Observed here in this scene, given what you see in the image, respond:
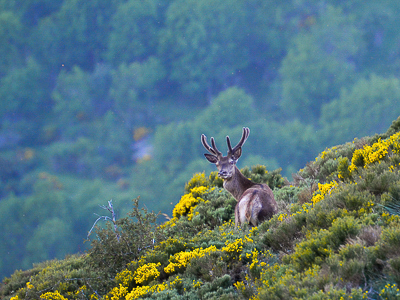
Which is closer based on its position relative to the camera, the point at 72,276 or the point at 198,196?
the point at 72,276

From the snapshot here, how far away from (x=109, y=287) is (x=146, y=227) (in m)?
1.37

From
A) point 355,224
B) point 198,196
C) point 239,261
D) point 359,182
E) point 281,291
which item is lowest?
point 281,291

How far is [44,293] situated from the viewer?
760cm

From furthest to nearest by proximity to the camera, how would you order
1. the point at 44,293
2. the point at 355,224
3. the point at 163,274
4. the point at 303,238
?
1. the point at 44,293
2. the point at 163,274
3. the point at 303,238
4. the point at 355,224

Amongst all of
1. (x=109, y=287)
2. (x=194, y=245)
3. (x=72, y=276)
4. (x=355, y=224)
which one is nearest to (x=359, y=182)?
(x=355, y=224)

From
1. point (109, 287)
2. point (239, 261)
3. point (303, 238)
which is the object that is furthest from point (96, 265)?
point (303, 238)

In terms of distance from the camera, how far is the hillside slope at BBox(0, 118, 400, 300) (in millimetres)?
3864

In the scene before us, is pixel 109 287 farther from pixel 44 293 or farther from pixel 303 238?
pixel 303 238

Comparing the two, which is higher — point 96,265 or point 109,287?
point 96,265

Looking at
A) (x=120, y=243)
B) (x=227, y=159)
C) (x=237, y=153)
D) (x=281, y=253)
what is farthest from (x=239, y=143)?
(x=281, y=253)

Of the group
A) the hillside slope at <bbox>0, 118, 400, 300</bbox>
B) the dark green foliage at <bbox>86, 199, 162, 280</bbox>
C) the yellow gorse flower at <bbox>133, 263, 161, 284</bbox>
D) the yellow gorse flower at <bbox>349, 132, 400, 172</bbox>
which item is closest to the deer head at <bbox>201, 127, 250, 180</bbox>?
the hillside slope at <bbox>0, 118, 400, 300</bbox>

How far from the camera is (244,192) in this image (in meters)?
8.66

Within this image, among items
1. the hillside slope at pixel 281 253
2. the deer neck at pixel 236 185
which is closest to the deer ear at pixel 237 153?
the deer neck at pixel 236 185

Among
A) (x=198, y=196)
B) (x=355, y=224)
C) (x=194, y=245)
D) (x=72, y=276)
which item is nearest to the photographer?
(x=355, y=224)
